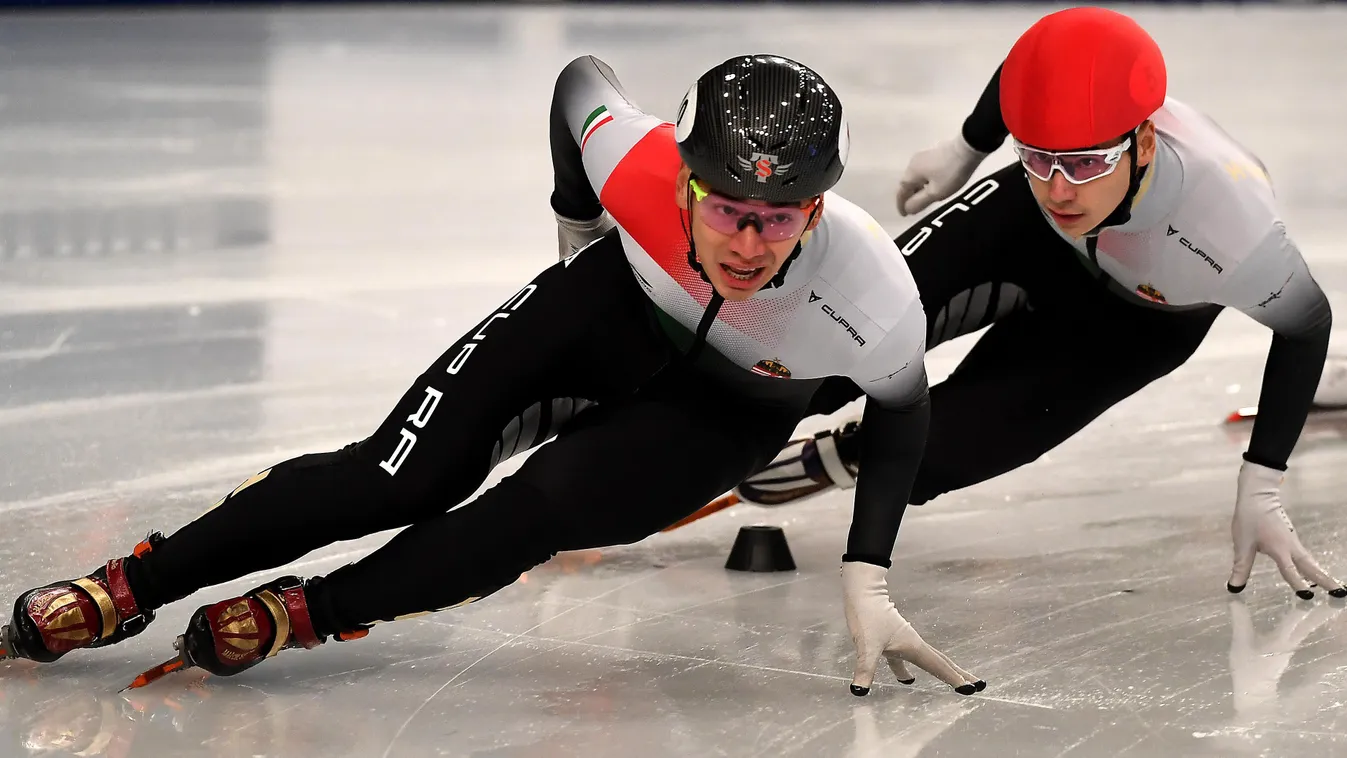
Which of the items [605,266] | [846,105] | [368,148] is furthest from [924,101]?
[605,266]

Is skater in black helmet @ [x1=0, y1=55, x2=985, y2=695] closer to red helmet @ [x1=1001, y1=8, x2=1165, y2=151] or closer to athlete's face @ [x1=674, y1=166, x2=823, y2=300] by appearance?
athlete's face @ [x1=674, y1=166, x2=823, y2=300]

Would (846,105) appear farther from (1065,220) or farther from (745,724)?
(745,724)

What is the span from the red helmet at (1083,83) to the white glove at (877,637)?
2.65ft

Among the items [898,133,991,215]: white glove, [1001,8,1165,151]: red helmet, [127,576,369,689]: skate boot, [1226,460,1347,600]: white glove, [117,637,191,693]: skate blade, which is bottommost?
[1226,460,1347,600]: white glove

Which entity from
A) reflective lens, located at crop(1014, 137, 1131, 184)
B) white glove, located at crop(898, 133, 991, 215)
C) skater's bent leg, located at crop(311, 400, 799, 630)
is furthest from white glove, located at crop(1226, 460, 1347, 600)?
skater's bent leg, located at crop(311, 400, 799, 630)

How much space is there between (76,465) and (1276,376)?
2.52m

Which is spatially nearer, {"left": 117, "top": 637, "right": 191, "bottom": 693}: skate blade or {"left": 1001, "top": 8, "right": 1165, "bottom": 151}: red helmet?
{"left": 117, "top": 637, "right": 191, "bottom": 693}: skate blade

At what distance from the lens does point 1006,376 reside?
11.4ft

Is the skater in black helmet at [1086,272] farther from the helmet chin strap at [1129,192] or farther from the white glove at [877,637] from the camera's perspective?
the white glove at [877,637]

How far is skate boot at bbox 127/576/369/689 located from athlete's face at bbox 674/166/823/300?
0.81m

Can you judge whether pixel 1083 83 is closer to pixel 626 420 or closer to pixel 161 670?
pixel 626 420

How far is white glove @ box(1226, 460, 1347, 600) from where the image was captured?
316cm

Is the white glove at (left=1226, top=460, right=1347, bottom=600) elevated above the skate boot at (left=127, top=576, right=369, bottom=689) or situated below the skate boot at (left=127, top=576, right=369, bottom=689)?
below

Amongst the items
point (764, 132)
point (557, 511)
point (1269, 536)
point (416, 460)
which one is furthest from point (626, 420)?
point (1269, 536)
